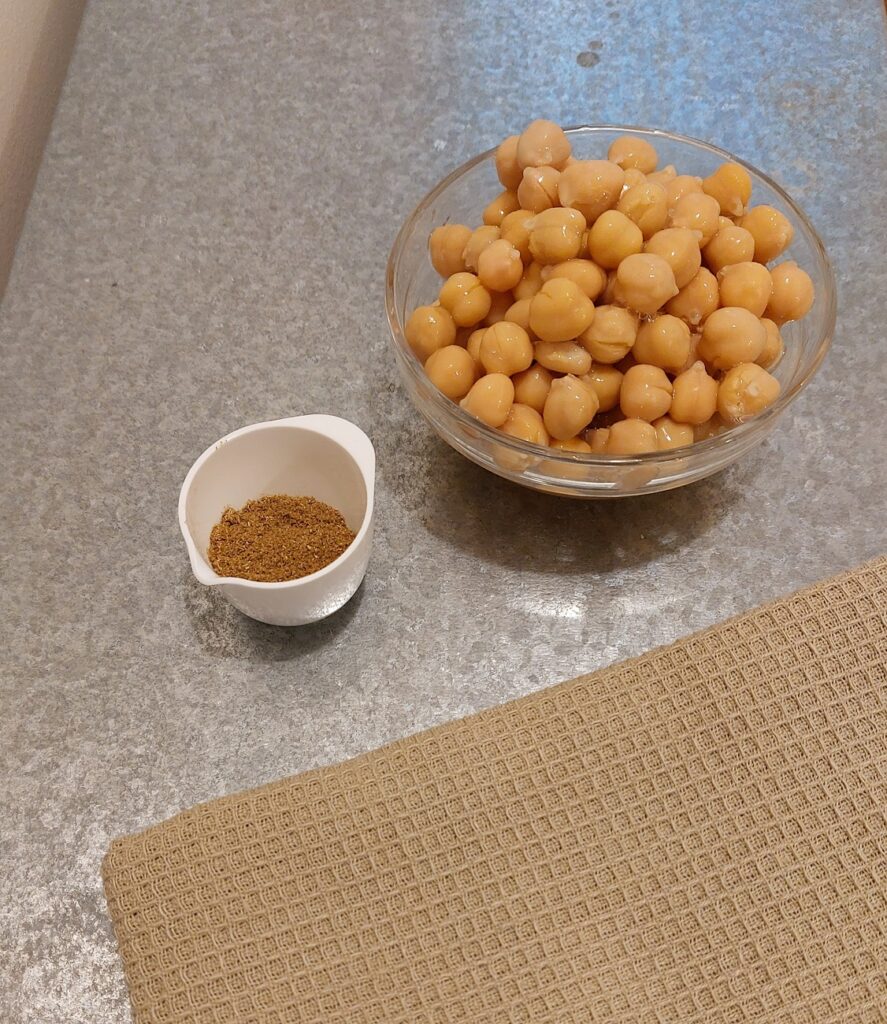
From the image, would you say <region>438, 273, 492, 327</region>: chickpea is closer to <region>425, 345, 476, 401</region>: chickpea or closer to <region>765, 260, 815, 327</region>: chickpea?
<region>425, 345, 476, 401</region>: chickpea

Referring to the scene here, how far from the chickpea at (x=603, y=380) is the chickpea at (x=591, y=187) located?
0.10m

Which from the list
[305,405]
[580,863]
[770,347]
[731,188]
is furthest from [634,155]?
[580,863]

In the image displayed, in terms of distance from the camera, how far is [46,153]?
2.97ft

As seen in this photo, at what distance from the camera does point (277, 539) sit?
2.14 ft

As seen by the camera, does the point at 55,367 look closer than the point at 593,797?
No

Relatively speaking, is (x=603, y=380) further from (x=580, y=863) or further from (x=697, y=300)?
(x=580, y=863)

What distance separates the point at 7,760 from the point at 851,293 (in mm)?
766

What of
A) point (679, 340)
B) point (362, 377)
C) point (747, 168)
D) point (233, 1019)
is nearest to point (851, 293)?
point (747, 168)

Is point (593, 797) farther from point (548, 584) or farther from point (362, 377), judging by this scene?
point (362, 377)

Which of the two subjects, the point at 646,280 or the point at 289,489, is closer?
the point at 646,280

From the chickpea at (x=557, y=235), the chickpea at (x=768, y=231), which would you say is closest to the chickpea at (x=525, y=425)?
the chickpea at (x=557, y=235)

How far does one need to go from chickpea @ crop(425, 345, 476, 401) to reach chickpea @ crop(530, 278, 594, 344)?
0.05 m

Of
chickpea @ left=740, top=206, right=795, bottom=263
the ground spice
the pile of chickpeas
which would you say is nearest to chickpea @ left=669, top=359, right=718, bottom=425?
the pile of chickpeas

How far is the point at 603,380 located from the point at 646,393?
0.12ft
